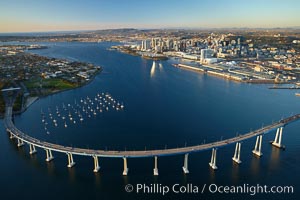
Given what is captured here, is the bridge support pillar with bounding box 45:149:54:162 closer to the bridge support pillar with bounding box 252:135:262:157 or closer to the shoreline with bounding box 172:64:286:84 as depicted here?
the bridge support pillar with bounding box 252:135:262:157

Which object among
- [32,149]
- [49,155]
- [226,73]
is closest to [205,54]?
[226,73]

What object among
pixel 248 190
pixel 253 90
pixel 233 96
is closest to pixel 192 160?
pixel 248 190

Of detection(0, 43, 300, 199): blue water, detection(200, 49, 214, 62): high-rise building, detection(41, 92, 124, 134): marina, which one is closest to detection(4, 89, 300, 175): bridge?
detection(0, 43, 300, 199): blue water

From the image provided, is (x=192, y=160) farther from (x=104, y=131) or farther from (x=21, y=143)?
(x=21, y=143)

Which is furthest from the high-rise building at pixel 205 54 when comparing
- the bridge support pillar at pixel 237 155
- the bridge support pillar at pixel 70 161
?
the bridge support pillar at pixel 70 161

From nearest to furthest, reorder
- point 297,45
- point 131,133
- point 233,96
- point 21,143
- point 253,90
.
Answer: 1. point 21,143
2. point 131,133
3. point 233,96
4. point 253,90
5. point 297,45

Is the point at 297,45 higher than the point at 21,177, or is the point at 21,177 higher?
the point at 297,45

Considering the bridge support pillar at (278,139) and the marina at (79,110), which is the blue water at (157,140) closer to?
the bridge support pillar at (278,139)

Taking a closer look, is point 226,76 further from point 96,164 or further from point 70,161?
point 70,161

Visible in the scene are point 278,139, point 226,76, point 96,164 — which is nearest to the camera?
point 96,164
